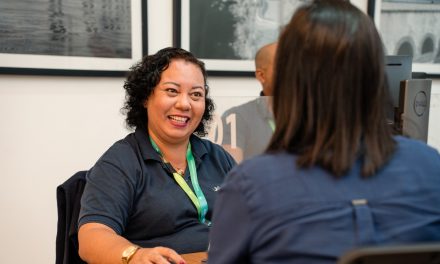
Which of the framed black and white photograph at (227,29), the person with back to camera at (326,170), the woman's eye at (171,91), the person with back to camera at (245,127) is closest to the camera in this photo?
the person with back to camera at (326,170)

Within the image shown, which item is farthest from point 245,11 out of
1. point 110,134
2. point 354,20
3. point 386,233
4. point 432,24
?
point 386,233

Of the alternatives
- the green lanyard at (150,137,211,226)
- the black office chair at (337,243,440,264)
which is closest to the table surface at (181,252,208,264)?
the green lanyard at (150,137,211,226)

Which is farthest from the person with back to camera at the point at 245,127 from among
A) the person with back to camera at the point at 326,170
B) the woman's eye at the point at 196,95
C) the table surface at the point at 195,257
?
the person with back to camera at the point at 326,170

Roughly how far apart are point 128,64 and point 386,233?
183cm

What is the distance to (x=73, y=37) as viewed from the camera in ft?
7.25

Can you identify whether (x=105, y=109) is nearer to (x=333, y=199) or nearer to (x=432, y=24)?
(x=333, y=199)

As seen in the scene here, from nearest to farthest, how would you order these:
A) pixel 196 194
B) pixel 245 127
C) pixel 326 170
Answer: pixel 326 170
pixel 196 194
pixel 245 127

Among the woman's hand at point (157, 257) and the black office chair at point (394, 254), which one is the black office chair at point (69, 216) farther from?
the black office chair at point (394, 254)

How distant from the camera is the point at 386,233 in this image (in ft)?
2.52

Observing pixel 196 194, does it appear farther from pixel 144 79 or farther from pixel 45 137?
pixel 45 137

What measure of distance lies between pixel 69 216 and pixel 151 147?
1.16 feet

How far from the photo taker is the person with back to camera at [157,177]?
1.31m

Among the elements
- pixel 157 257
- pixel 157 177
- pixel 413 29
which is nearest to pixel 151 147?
pixel 157 177

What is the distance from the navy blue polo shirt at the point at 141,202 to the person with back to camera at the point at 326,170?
24.2 inches
